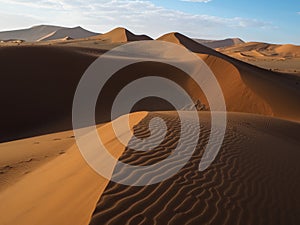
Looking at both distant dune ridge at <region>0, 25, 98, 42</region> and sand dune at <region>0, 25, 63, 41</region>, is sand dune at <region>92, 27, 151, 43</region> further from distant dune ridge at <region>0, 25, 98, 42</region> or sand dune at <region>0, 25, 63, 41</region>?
sand dune at <region>0, 25, 63, 41</region>

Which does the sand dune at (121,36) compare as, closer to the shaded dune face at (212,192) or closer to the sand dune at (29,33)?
the shaded dune face at (212,192)

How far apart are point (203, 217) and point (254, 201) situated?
3.56 ft

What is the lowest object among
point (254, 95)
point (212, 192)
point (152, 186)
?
point (254, 95)

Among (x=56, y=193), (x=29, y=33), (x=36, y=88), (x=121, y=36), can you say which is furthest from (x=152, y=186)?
(x=29, y=33)

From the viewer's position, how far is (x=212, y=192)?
433 cm

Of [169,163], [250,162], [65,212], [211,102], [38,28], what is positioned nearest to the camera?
[65,212]

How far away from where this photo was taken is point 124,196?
375cm

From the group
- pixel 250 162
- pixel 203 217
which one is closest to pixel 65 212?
pixel 203 217

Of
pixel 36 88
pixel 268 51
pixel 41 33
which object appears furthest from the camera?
pixel 41 33

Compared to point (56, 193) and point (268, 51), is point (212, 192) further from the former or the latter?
point (268, 51)

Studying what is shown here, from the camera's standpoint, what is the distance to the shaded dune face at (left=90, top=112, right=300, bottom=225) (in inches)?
141

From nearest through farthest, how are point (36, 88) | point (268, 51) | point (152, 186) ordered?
point (152, 186), point (36, 88), point (268, 51)

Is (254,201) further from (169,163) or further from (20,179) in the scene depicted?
(20,179)

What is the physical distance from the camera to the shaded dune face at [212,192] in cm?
357
